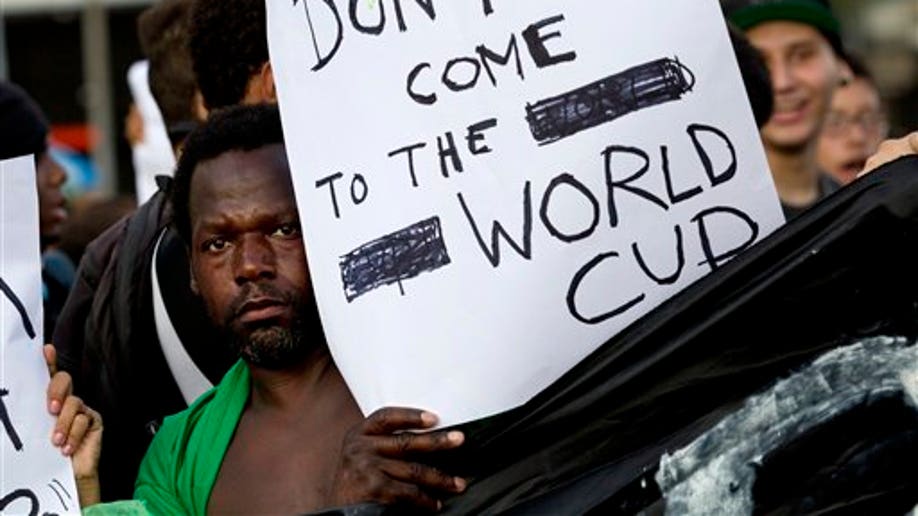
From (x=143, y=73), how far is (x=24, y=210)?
4.15 m

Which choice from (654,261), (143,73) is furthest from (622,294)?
(143,73)

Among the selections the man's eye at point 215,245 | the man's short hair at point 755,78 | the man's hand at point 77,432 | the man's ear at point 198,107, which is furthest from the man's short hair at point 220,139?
the man's short hair at point 755,78

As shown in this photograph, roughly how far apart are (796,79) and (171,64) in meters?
2.28

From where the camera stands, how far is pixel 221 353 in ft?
14.8

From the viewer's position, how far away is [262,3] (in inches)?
178

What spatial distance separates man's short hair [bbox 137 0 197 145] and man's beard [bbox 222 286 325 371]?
4.52ft

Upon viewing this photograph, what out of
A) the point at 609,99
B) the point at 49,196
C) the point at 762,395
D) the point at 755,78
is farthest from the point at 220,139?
the point at 49,196

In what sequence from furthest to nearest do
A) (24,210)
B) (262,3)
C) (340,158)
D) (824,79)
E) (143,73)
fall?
(143,73) < (824,79) < (262,3) < (24,210) < (340,158)

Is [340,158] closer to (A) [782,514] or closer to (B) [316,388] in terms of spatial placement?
(B) [316,388]

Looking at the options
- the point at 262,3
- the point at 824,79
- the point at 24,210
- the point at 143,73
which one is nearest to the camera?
the point at 24,210

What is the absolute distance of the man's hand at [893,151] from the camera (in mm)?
3559

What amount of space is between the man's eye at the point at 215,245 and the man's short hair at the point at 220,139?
13cm

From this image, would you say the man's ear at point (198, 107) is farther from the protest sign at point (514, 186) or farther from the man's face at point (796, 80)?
the man's face at point (796, 80)

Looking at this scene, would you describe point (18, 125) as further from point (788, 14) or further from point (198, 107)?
point (788, 14)
